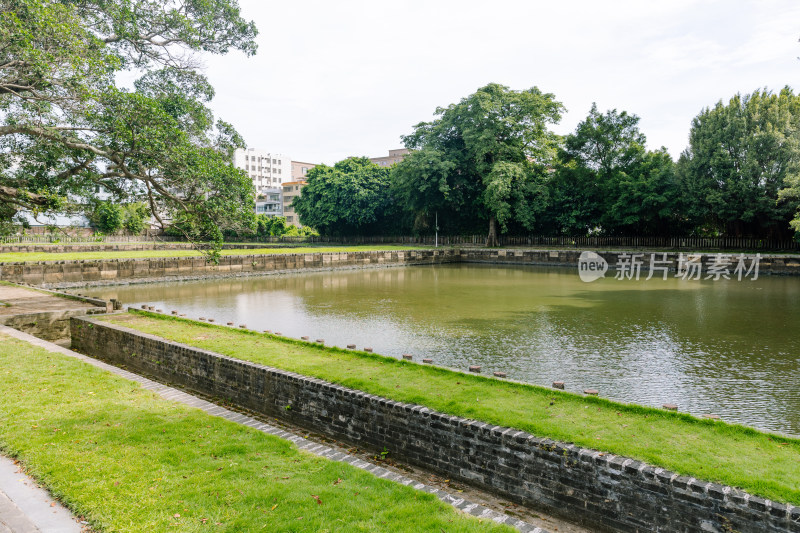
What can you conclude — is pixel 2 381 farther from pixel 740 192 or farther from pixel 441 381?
pixel 740 192

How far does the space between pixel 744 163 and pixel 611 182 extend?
8584 mm

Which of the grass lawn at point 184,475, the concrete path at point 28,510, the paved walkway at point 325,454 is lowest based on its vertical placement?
the paved walkway at point 325,454

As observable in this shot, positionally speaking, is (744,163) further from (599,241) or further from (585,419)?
(585,419)

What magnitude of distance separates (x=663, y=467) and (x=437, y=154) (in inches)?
1500

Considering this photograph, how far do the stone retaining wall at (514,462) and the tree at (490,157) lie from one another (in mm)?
32067

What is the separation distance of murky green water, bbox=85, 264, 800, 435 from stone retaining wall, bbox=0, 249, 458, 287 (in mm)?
1627

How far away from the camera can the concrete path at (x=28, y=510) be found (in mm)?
3393

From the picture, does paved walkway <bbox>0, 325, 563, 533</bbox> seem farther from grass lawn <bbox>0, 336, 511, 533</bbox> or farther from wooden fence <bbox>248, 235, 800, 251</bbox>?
wooden fence <bbox>248, 235, 800, 251</bbox>

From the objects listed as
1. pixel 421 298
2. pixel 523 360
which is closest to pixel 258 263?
pixel 421 298

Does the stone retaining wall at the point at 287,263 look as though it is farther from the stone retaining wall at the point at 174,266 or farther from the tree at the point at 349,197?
the tree at the point at 349,197

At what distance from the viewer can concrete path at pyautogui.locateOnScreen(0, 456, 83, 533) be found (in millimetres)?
3393

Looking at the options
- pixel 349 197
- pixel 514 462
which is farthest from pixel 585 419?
pixel 349 197

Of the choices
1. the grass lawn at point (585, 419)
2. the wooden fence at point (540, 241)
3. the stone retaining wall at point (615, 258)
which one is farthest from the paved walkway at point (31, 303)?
the stone retaining wall at point (615, 258)

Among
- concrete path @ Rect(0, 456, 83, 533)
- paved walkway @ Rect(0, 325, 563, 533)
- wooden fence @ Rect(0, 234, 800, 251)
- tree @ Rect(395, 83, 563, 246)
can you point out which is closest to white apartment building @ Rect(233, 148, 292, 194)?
wooden fence @ Rect(0, 234, 800, 251)
